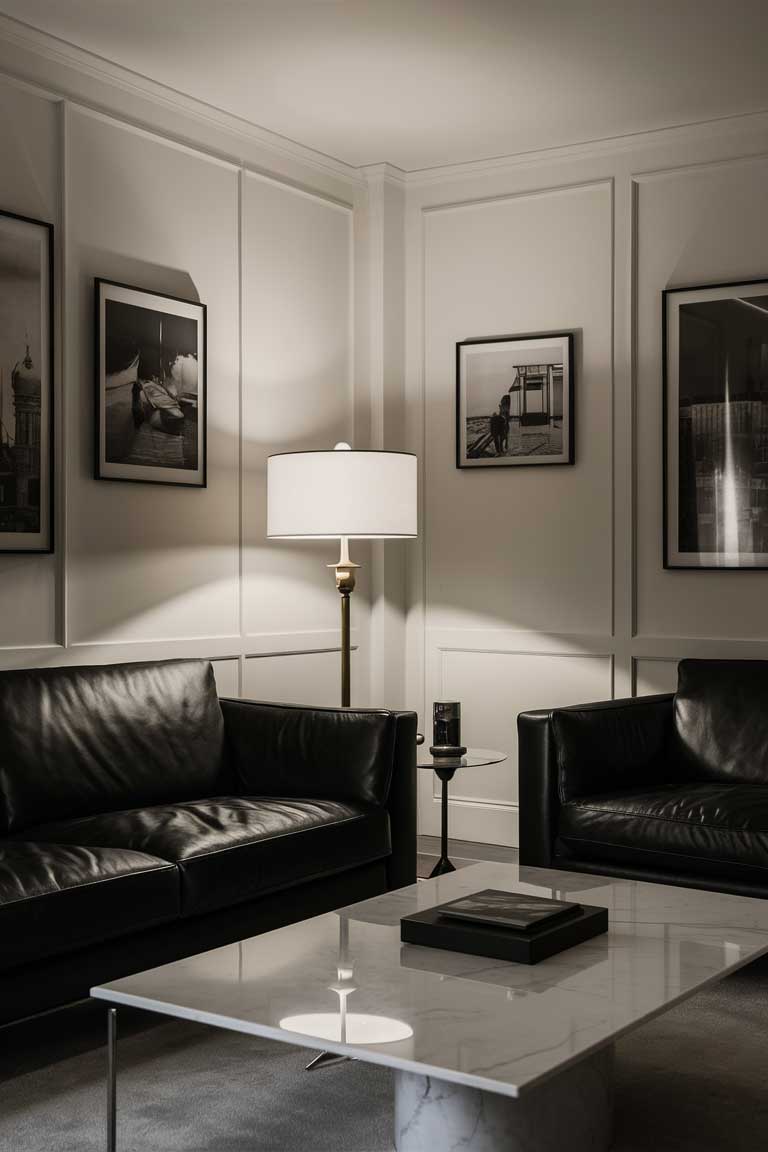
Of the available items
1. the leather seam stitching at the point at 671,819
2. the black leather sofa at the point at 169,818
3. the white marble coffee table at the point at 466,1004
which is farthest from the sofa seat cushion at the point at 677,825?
the white marble coffee table at the point at 466,1004

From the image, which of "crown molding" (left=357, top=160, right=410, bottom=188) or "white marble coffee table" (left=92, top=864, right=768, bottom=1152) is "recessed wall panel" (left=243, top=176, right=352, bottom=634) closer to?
"crown molding" (left=357, top=160, right=410, bottom=188)

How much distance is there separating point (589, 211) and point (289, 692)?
2.11 m

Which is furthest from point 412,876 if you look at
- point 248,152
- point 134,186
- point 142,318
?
point 248,152

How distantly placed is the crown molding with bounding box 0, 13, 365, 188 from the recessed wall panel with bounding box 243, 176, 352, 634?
0.14 metres

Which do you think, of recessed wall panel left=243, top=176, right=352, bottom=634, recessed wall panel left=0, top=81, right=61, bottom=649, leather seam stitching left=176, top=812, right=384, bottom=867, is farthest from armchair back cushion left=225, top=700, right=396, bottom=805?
recessed wall panel left=243, top=176, right=352, bottom=634

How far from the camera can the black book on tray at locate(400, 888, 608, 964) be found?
84.8 inches

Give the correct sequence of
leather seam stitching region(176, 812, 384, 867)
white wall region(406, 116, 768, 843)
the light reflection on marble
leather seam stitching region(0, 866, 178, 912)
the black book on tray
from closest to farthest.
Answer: the light reflection on marble, the black book on tray, leather seam stitching region(0, 866, 178, 912), leather seam stitching region(176, 812, 384, 867), white wall region(406, 116, 768, 843)

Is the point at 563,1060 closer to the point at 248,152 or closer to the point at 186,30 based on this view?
the point at 186,30

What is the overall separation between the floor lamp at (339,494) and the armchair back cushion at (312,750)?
594 millimetres

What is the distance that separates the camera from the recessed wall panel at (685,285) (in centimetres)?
443

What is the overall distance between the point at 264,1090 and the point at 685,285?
3.19 meters

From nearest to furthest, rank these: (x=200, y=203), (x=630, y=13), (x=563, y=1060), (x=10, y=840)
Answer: (x=563, y=1060), (x=10, y=840), (x=630, y=13), (x=200, y=203)

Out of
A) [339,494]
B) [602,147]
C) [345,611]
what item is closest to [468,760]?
[345,611]

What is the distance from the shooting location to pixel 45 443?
3732 mm
